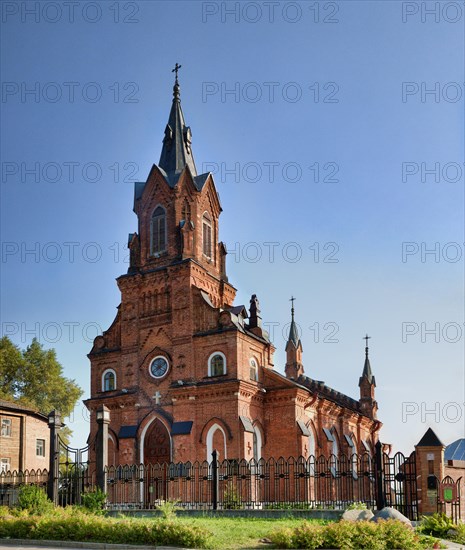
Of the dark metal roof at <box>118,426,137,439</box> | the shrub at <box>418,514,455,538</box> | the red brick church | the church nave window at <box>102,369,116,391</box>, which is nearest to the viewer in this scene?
the shrub at <box>418,514,455,538</box>

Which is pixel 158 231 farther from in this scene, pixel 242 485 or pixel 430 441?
pixel 430 441

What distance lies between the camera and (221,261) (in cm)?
4275

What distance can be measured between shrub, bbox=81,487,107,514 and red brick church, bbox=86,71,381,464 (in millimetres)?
11515

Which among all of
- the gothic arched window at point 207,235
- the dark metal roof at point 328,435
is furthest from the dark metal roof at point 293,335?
the gothic arched window at point 207,235

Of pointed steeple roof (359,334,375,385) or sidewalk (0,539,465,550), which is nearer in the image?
sidewalk (0,539,465,550)

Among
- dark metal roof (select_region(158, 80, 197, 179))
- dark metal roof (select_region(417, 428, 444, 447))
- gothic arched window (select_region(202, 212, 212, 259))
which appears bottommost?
dark metal roof (select_region(417, 428, 444, 447))

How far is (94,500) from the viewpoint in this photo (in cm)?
2322

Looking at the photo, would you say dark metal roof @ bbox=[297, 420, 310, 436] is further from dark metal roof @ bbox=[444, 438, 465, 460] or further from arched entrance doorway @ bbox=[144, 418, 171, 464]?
dark metal roof @ bbox=[444, 438, 465, 460]

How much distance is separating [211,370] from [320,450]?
9.90 metres

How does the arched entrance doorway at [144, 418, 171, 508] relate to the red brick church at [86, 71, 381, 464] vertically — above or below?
below

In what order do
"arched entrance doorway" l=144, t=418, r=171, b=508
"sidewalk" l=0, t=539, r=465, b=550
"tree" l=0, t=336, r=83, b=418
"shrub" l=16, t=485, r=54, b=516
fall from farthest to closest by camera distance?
"tree" l=0, t=336, r=83, b=418 < "arched entrance doorway" l=144, t=418, r=171, b=508 < "shrub" l=16, t=485, r=54, b=516 < "sidewalk" l=0, t=539, r=465, b=550

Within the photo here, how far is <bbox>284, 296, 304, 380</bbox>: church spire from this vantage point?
57.2 m

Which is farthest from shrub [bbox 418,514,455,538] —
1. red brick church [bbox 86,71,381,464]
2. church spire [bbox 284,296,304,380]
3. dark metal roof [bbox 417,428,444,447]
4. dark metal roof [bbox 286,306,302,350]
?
dark metal roof [bbox 286,306,302,350]

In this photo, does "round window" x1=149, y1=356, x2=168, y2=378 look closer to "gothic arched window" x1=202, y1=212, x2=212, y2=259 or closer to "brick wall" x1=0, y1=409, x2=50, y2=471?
"gothic arched window" x1=202, y1=212, x2=212, y2=259
